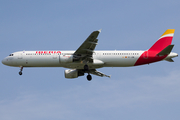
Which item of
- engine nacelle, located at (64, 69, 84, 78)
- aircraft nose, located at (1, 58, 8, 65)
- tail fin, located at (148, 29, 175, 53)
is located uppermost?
tail fin, located at (148, 29, 175, 53)

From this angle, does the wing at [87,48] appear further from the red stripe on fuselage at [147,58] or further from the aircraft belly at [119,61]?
the red stripe on fuselage at [147,58]

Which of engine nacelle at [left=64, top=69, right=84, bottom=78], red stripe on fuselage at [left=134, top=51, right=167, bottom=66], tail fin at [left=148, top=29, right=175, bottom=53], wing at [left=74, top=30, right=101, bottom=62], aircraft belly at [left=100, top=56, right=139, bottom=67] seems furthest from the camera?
engine nacelle at [left=64, top=69, right=84, bottom=78]

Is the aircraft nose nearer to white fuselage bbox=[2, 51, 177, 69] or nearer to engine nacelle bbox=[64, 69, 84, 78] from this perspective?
white fuselage bbox=[2, 51, 177, 69]

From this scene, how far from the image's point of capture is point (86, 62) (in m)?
49.9

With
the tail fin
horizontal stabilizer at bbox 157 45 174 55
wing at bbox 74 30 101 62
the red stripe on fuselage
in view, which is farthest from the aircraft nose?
horizontal stabilizer at bbox 157 45 174 55

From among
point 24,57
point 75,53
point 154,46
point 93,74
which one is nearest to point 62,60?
point 75,53

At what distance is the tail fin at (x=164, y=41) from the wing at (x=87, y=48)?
1005 centimetres

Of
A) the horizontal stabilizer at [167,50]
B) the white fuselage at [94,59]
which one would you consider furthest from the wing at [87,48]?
the horizontal stabilizer at [167,50]

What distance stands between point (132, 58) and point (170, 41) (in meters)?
7.40

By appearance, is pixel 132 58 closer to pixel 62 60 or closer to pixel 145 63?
pixel 145 63

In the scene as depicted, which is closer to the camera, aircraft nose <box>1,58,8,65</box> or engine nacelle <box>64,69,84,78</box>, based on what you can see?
aircraft nose <box>1,58,8,65</box>

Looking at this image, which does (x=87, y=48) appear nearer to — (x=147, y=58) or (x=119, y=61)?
(x=119, y=61)

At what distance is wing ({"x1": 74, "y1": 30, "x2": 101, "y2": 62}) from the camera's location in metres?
45.5

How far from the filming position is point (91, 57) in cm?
4950
